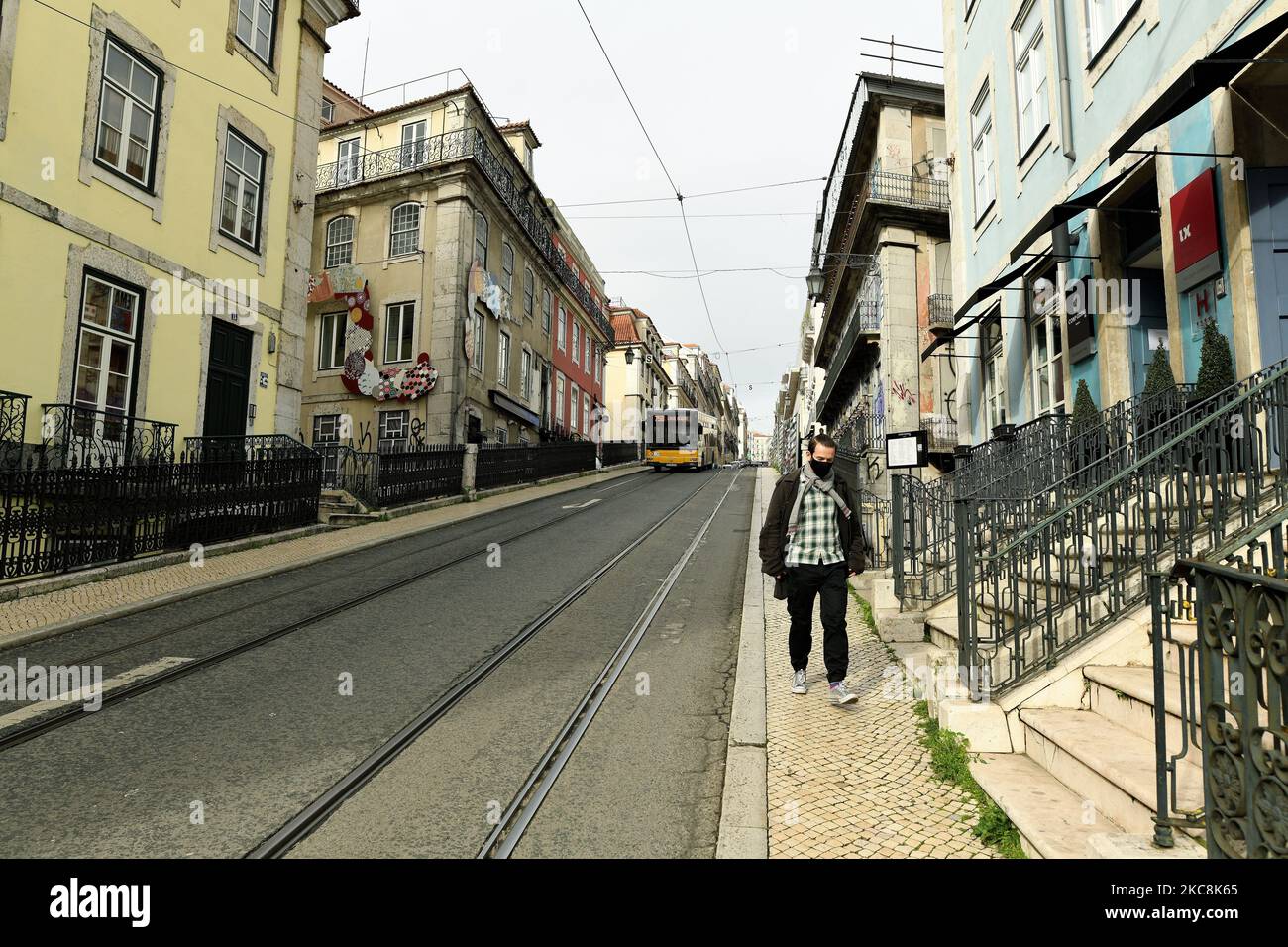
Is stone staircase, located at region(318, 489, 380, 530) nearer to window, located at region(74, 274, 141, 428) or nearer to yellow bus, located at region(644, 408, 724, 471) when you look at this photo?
window, located at region(74, 274, 141, 428)

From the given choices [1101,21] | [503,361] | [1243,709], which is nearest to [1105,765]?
[1243,709]

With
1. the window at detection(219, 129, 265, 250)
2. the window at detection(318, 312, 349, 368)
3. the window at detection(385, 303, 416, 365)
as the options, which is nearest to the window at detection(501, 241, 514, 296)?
the window at detection(385, 303, 416, 365)

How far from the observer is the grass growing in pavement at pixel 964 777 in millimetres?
3174

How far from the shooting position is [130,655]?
5715 millimetres

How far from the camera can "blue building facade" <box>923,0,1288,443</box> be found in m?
6.23

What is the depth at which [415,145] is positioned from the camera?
79.7 ft

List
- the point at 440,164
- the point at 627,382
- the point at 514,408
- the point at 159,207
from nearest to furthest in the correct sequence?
the point at 159,207 < the point at 440,164 < the point at 514,408 < the point at 627,382

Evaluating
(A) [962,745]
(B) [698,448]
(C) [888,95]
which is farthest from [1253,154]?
(B) [698,448]

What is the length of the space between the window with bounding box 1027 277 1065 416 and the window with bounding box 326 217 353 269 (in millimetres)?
22506

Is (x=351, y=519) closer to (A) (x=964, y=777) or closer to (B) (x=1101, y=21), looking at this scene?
(A) (x=964, y=777)

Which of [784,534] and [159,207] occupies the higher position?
[159,207]

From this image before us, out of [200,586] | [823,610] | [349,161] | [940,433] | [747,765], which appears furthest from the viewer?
[349,161]

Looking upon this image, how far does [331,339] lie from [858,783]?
2559 centimetres
